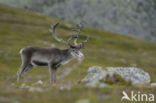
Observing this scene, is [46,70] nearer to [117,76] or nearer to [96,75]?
[96,75]

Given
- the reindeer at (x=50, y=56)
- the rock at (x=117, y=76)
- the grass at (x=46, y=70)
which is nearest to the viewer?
the grass at (x=46, y=70)

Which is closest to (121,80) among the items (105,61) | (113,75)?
(113,75)

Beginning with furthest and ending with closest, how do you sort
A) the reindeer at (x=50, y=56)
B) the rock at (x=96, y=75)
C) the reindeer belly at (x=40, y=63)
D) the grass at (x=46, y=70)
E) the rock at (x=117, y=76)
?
the reindeer belly at (x=40, y=63)
the reindeer at (x=50, y=56)
the rock at (x=96, y=75)
the rock at (x=117, y=76)
the grass at (x=46, y=70)

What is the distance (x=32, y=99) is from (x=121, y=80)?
947cm

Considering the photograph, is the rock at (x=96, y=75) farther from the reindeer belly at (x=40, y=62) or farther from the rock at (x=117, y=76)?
the reindeer belly at (x=40, y=62)

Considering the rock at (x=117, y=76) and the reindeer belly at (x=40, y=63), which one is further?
the reindeer belly at (x=40, y=63)

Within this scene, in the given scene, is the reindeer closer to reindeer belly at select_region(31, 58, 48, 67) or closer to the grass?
reindeer belly at select_region(31, 58, 48, 67)

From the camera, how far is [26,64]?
779 inches

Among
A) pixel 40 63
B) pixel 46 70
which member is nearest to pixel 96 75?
pixel 40 63

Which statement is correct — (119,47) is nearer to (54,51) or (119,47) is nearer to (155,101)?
(54,51)

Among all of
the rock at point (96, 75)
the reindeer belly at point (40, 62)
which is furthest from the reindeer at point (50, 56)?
the rock at point (96, 75)

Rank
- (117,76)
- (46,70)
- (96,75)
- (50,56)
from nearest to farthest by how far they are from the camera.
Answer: (117,76) → (50,56) → (96,75) → (46,70)

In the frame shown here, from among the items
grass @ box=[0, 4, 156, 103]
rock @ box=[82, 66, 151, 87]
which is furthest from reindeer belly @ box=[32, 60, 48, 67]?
rock @ box=[82, 66, 151, 87]

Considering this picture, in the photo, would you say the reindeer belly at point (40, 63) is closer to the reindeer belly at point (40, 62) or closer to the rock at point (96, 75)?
Answer: the reindeer belly at point (40, 62)
